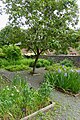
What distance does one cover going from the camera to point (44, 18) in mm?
7566

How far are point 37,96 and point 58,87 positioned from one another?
1.86 meters

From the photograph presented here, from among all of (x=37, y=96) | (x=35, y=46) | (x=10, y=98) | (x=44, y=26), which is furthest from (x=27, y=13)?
(x=10, y=98)

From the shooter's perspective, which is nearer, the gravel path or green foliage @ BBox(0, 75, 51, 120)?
green foliage @ BBox(0, 75, 51, 120)

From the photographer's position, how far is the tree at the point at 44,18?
24.4 ft

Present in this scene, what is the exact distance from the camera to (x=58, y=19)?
299 inches

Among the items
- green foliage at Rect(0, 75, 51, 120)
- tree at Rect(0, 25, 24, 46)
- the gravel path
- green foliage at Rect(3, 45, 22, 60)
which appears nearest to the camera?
green foliage at Rect(0, 75, 51, 120)

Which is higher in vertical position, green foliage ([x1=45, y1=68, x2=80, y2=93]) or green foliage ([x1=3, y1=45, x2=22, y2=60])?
green foliage ([x1=3, y1=45, x2=22, y2=60])

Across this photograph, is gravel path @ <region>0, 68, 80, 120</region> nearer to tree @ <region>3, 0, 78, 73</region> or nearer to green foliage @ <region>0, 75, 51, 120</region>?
green foliage @ <region>0, 75, 51, 120</region>

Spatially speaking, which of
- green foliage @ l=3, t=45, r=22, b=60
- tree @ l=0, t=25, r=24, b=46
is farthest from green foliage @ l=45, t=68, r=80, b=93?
green foliage @ l=3, t=45, r=22, b=60

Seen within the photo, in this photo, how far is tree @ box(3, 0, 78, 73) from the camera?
293 inches

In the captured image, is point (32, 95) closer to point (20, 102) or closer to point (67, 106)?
point (20, 102)

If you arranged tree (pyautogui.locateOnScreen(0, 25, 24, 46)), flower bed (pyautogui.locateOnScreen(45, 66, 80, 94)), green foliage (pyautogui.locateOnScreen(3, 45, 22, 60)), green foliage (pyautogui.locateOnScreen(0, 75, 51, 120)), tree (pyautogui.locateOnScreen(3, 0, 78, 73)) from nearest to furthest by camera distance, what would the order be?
green foliage (pyautogui.locateOnScreen(0, 75, 51, 120))
flower bed (pyautogui.locateOnScreen(45, 66, 80, 94))
tree (pyautogui.locateOnScreen(3, 0, 78, 73))
tree (pyautogui.locateOnScreen(0, 25, 24, 46))
green foliage (pyautogui.locateOnScreen(3, 45, 22, 60))

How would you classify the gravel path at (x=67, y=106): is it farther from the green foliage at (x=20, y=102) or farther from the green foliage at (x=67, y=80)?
the green foliage at (x=20, y=102)

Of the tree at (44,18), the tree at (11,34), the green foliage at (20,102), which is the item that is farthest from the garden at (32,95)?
the tree at (11,34)
